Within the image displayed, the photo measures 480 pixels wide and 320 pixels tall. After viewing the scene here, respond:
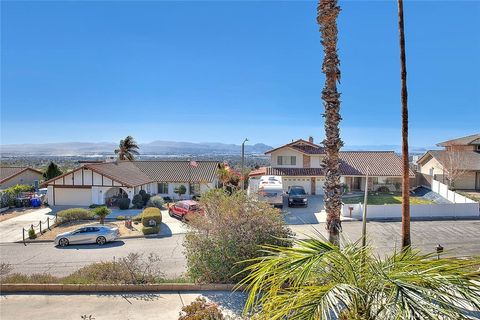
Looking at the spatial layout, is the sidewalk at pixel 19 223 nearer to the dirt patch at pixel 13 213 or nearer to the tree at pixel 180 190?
the dirt patch at pixel 13 213

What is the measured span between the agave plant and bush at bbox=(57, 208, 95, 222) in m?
26.5

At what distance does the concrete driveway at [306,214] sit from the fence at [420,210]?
95.9 inches

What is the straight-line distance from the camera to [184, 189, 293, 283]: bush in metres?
12.2

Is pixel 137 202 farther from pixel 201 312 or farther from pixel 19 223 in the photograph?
pixel 201 312

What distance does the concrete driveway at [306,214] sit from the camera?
27.2 metres

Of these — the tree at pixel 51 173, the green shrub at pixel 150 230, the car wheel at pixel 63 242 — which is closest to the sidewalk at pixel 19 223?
the car wheel at pixel 63 242

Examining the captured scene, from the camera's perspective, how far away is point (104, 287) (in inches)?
475

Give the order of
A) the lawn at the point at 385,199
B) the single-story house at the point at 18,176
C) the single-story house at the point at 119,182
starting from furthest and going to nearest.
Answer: the single-story house at the point at 18,176
the single-story house at the point at 119,182
the lawn at the point at 385,199

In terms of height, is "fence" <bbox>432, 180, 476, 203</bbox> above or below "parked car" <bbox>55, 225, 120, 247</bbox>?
above

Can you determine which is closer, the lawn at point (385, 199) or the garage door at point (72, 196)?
the lawn at point (385, 199)

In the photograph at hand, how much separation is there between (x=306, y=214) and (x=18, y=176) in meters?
37.7

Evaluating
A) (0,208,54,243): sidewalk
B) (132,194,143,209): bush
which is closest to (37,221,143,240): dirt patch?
(0,208,54,243): sidewalk

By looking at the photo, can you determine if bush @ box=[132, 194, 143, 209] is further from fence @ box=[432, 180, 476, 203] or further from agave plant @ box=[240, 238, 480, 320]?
agave plant @ box=[240, 238, 480, 320]

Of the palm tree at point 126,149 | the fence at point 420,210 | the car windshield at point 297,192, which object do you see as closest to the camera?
the fence at point 420,210
